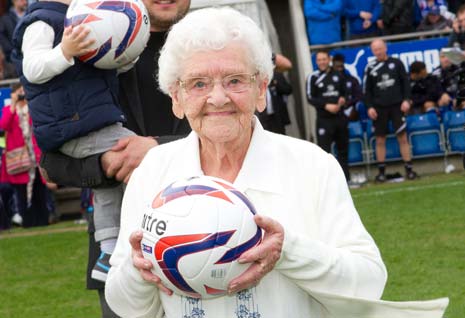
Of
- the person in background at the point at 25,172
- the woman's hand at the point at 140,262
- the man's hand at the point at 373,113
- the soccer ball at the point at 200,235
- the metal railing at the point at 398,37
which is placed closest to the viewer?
the soccer ball at the point at 200,235

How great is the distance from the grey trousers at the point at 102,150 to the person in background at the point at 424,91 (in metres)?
14.8

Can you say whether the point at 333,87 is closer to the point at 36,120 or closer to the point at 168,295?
the point at 36,120

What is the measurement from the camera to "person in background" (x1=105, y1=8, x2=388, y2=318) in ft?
14.9

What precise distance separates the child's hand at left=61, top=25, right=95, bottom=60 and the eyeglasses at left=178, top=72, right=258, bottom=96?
1578 millimetres

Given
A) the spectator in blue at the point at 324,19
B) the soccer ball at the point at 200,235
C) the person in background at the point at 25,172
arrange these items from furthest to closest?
the spectator in blue at the point at 324,19, the person in background at the point at 25,172, the soccer ball at the point at 200,235

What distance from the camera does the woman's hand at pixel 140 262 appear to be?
14.5 feet

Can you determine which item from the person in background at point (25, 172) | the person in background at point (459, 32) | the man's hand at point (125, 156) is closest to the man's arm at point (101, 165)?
the man's hand at point (125, 156)

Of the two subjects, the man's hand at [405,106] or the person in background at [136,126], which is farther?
the man's hand at [405,106]

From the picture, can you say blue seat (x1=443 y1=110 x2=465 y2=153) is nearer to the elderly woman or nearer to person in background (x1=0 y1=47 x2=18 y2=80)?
person in background (x1=0 y1=47 x2=18 y2=80)

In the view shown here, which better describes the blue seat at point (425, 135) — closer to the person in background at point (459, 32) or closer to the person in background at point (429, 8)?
the person in background at point (459, 32)

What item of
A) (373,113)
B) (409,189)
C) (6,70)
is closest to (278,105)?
(373,113)

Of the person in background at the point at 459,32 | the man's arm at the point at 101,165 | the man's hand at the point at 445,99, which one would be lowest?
the man's hand at the point at 445,99

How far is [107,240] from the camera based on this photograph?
632cm

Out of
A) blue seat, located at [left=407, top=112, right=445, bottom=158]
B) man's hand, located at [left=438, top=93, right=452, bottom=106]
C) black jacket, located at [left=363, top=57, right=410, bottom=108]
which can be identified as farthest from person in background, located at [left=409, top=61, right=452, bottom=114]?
black jacket, located at [left=363, top=57, right=410, bottom=108]
